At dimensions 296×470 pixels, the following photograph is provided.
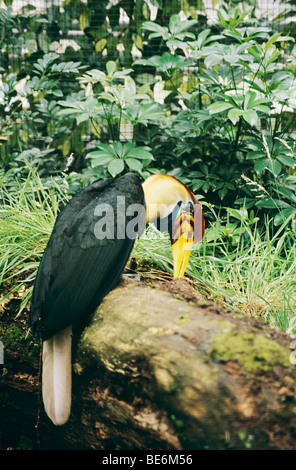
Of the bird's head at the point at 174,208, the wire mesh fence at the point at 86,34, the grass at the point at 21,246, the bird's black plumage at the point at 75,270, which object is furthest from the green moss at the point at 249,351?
the wire mesh fence at the point at 86,34

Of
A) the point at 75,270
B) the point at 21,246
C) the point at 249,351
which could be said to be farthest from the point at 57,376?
the point at 21,246

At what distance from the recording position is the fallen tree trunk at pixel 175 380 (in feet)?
3.12

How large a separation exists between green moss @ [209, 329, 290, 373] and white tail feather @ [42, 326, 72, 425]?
18.1 inches

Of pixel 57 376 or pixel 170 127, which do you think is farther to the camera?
pixel 170 127

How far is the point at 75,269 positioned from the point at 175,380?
1.55 ft

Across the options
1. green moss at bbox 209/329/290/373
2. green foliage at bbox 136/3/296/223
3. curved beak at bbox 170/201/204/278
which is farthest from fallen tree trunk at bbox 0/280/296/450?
green foliage at bbox 136/3/296/223

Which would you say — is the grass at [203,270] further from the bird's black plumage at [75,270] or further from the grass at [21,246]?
the bird's black plumage at [75,270]

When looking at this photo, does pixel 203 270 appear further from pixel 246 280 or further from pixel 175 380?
pixel 175 380

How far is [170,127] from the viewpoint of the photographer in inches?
103

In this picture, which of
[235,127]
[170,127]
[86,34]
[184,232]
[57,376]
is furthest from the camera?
[86,34]

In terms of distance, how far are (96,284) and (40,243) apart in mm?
537

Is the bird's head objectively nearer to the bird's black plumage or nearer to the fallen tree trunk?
the bird's black plumage

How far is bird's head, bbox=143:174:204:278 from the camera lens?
170cm

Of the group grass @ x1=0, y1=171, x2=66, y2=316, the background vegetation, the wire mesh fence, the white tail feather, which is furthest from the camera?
the wire mesh fence
